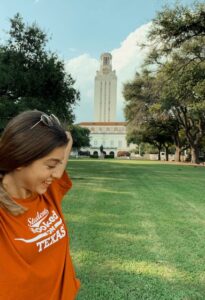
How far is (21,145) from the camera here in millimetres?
1665

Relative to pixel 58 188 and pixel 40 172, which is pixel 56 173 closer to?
pixel 40 172

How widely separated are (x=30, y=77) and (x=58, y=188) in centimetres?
1878

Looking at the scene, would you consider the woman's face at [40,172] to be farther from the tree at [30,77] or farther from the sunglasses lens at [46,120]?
the tree at [30,77]

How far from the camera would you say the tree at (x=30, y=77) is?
20.2 m

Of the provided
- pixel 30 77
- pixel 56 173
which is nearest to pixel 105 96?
pixel 30 77

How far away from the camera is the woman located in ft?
5.40

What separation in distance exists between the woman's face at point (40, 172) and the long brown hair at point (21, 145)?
0.03 meters

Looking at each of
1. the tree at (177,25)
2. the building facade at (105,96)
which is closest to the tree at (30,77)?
the tree at (177,25)

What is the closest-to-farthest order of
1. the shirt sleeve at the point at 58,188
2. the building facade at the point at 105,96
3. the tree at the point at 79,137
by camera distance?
the shirt sleeve at the point at 58,188 < the tree at the point at 79,137 < the building facade at the point at 105,96

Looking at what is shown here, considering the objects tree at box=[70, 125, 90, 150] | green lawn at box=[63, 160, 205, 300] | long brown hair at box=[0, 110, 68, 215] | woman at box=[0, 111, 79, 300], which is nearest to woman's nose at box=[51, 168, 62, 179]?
woman at box=[0, 111, 79, 300]

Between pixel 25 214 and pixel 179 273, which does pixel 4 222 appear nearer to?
pixel 25 214

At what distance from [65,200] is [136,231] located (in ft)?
12.9

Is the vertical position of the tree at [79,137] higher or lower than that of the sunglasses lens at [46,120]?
higher

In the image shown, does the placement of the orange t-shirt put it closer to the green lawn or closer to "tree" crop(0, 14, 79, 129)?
the green lawn
